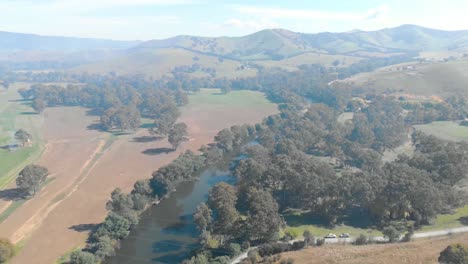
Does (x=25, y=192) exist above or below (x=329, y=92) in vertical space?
below

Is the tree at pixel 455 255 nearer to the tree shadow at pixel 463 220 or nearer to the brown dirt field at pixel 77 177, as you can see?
the tree shadow at pixel 463 220

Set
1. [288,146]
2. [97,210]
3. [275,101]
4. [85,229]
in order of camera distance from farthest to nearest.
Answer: [275,101] → [288,146] → [97,210] → [85,229]

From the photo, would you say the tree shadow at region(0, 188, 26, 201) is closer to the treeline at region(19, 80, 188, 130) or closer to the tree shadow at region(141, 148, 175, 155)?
the tree shadow at region(141, 148, 175, 155)

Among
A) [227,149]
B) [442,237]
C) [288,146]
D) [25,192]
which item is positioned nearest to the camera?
[442,237]

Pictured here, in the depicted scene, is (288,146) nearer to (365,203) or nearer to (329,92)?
(365,203)

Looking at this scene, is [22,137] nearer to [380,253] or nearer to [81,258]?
[81,258]

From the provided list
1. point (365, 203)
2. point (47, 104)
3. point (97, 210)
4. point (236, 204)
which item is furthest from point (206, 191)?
point (47, 104)

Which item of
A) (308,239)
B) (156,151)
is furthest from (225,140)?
(308,239)
